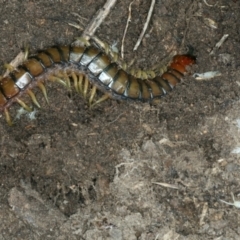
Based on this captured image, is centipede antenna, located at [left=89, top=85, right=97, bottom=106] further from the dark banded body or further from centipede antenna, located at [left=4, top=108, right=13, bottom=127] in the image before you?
centipede antenna, located at [left=4, top=108, right=13, bottom=127]

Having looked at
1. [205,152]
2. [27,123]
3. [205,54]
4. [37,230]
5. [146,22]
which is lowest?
[37,230]

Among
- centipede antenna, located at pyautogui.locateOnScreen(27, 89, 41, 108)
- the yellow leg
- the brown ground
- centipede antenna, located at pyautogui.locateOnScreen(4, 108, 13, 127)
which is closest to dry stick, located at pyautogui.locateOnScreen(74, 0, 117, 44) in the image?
the brown ground

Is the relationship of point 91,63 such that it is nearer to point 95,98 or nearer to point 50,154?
point 95,98

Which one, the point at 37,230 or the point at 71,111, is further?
the point at 71,111

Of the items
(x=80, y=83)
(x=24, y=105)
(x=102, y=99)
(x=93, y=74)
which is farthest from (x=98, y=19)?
(x=24, y=105)

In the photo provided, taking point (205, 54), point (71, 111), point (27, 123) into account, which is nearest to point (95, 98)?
point (71, 111)

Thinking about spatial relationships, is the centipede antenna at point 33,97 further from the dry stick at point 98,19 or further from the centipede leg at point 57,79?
the dry stick at point 98,19

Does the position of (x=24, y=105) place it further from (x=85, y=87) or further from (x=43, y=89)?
(x=85, y=87)

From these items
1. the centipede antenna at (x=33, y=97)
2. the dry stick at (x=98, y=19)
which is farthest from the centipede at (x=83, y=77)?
the dry stick at (x=98, y=19)
